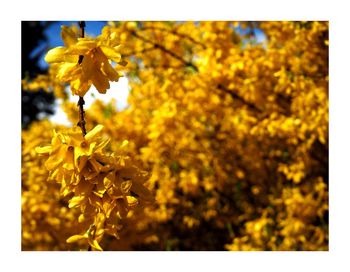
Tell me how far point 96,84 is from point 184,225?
3.37 metres

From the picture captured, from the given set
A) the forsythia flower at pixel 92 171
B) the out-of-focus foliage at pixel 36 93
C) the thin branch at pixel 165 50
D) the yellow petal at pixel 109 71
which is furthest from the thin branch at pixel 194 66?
the out-of-focus foliage at pixel 36 93

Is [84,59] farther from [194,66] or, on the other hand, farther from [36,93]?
[36,93]

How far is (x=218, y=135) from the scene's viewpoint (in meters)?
3.85

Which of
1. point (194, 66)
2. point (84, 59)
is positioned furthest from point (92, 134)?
point (194, 66)

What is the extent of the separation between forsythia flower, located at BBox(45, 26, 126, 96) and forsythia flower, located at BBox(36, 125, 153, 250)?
129mm

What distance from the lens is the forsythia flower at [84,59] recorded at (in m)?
1.22

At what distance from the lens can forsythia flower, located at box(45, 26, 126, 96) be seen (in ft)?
4.02

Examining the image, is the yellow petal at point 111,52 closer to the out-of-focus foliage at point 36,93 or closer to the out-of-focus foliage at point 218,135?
the out-of-focus foliage at point 218,135

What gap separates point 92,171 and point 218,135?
268cm

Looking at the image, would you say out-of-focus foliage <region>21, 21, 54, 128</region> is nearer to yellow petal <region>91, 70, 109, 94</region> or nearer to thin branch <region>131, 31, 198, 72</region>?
thin branch <region>131, 31, 198, 72</region>

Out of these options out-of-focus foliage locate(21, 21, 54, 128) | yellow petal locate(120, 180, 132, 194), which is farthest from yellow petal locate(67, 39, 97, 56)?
out-of-focus foliage locate(21, 21, 54, 128)
